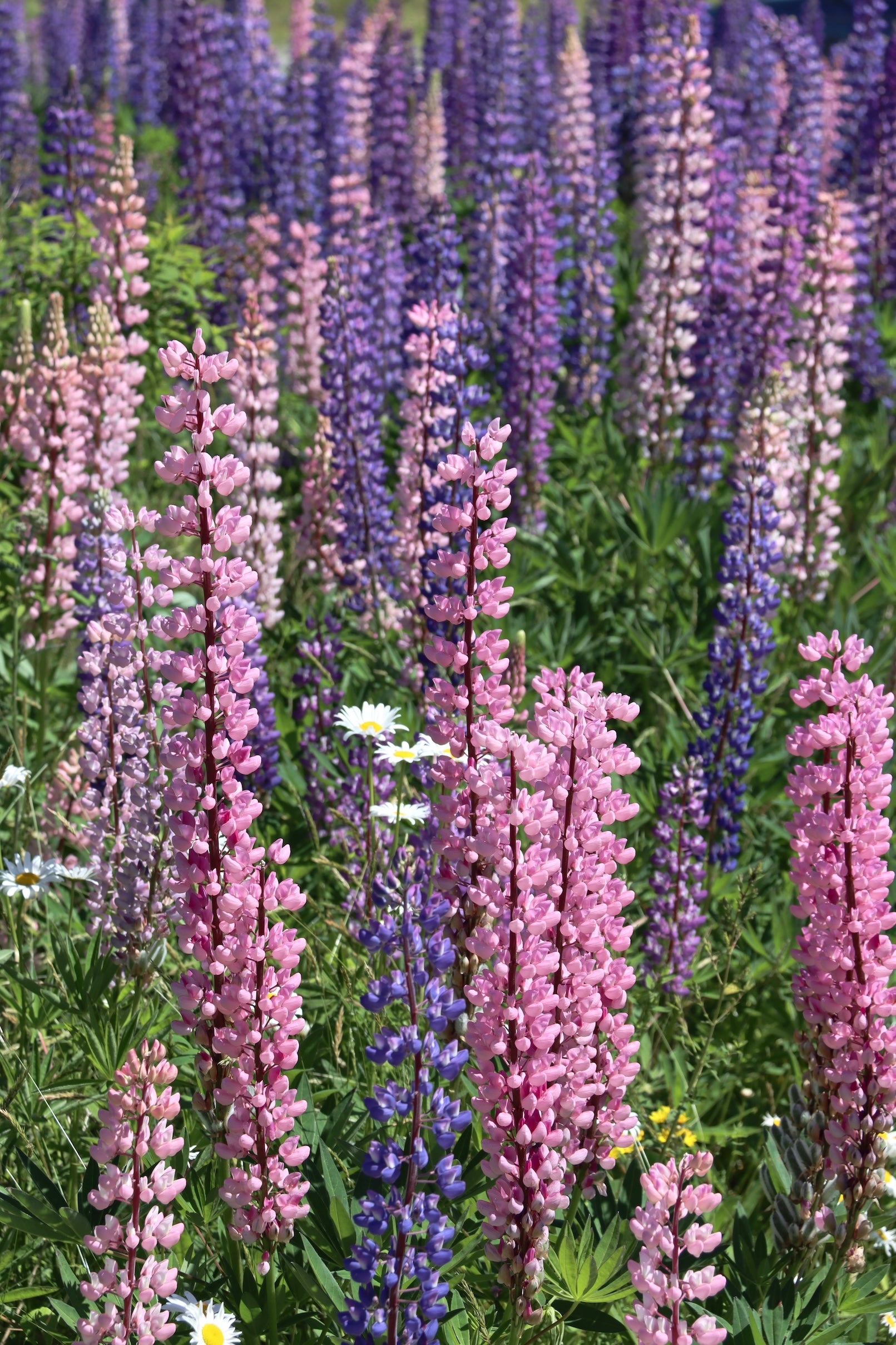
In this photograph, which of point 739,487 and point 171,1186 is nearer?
point 171,1186

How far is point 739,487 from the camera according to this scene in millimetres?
4180

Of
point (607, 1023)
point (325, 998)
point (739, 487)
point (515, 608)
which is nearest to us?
point (607, 1023)

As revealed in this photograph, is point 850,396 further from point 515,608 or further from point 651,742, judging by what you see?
point 651,742

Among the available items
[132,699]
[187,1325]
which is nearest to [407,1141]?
[187,1325]

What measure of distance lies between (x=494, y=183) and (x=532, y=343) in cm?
267

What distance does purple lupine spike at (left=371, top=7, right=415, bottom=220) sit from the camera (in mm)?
9555

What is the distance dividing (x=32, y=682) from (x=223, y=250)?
3.53 m

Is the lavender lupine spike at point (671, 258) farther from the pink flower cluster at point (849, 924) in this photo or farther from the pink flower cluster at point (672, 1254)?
the pink flower cluster at point (672, 1254)

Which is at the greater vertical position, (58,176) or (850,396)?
(58,176)

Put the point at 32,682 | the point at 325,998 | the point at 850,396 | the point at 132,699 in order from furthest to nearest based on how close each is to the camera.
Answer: the point at 850,396 < the point at 32,682 < the point at 325,998 < the point at 132,699

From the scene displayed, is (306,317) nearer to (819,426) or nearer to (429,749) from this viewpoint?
(819,426)

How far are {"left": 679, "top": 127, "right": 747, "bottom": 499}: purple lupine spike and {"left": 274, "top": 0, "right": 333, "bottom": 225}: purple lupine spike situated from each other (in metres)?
2.94

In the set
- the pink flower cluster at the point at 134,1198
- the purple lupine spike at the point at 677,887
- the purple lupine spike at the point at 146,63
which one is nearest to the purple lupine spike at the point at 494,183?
the purple lupine spike at the point at 677,887

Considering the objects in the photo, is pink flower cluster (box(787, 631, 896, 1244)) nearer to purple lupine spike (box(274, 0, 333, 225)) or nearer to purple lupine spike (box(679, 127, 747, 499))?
purple lupine spike (box(679, 127, 747, 499))
